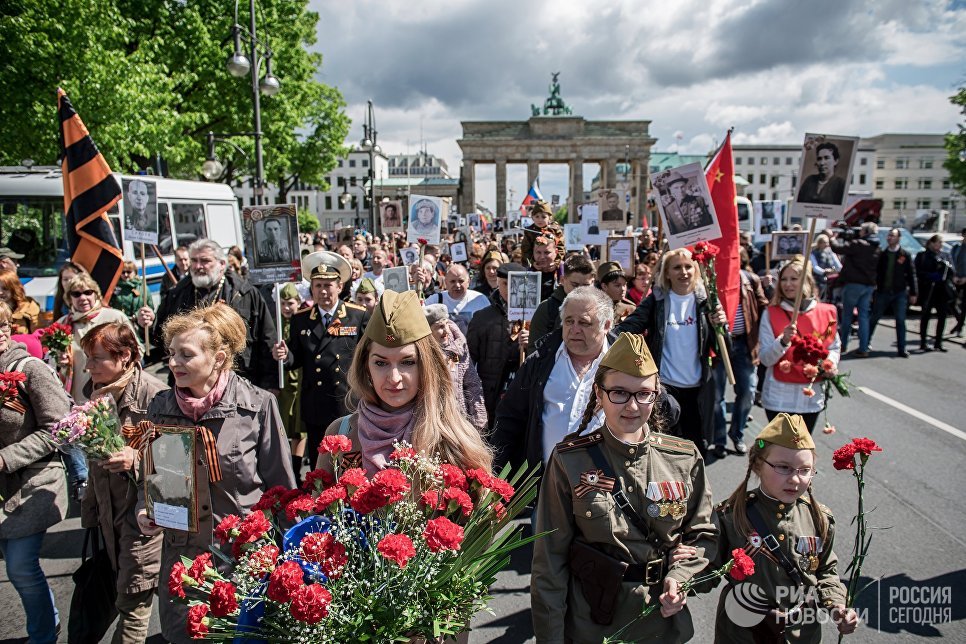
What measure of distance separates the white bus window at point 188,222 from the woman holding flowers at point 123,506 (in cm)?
1089

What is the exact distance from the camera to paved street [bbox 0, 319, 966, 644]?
368 cm

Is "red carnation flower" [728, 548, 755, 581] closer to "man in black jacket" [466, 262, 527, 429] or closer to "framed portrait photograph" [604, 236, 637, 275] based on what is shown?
"man in black jacket" [466, 262, 527, 429]

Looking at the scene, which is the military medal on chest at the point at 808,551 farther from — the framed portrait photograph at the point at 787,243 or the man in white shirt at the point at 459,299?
the framed portrait photograph at the point at 787,243

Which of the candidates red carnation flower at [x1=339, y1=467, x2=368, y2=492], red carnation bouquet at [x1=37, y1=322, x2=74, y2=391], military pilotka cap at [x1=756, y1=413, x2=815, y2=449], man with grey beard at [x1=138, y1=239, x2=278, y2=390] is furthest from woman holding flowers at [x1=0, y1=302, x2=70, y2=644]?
military pilotka cap at [x1=756, y1=413, x2=815, y2=449]

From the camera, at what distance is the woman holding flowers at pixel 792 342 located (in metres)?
4.74

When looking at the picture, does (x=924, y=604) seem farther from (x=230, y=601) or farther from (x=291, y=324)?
(x=291, y=324)

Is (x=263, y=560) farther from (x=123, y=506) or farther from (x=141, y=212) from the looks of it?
(x=141, y=212)

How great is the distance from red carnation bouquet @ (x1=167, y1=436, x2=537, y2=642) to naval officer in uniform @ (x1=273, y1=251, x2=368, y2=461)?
3190mm

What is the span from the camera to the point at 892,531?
15.6 feet

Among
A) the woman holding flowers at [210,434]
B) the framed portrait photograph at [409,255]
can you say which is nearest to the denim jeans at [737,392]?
the woman holding flowers at [210,434]

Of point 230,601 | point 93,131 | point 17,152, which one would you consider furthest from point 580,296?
point 17,152

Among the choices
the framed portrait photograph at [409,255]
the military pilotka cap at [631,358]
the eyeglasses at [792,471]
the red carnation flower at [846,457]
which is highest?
the framed portrait photograph at [409,255]

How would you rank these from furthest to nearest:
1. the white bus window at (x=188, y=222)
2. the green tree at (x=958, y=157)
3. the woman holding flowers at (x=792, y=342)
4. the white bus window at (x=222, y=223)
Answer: the green tree at (x=958, y=157) < the white bus window at (x=222, y=223) < the white bus window at (x=188, y=222) < the woman holding flowers at (x=792, y=342)

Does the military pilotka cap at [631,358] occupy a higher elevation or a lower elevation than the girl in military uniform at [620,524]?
higher
